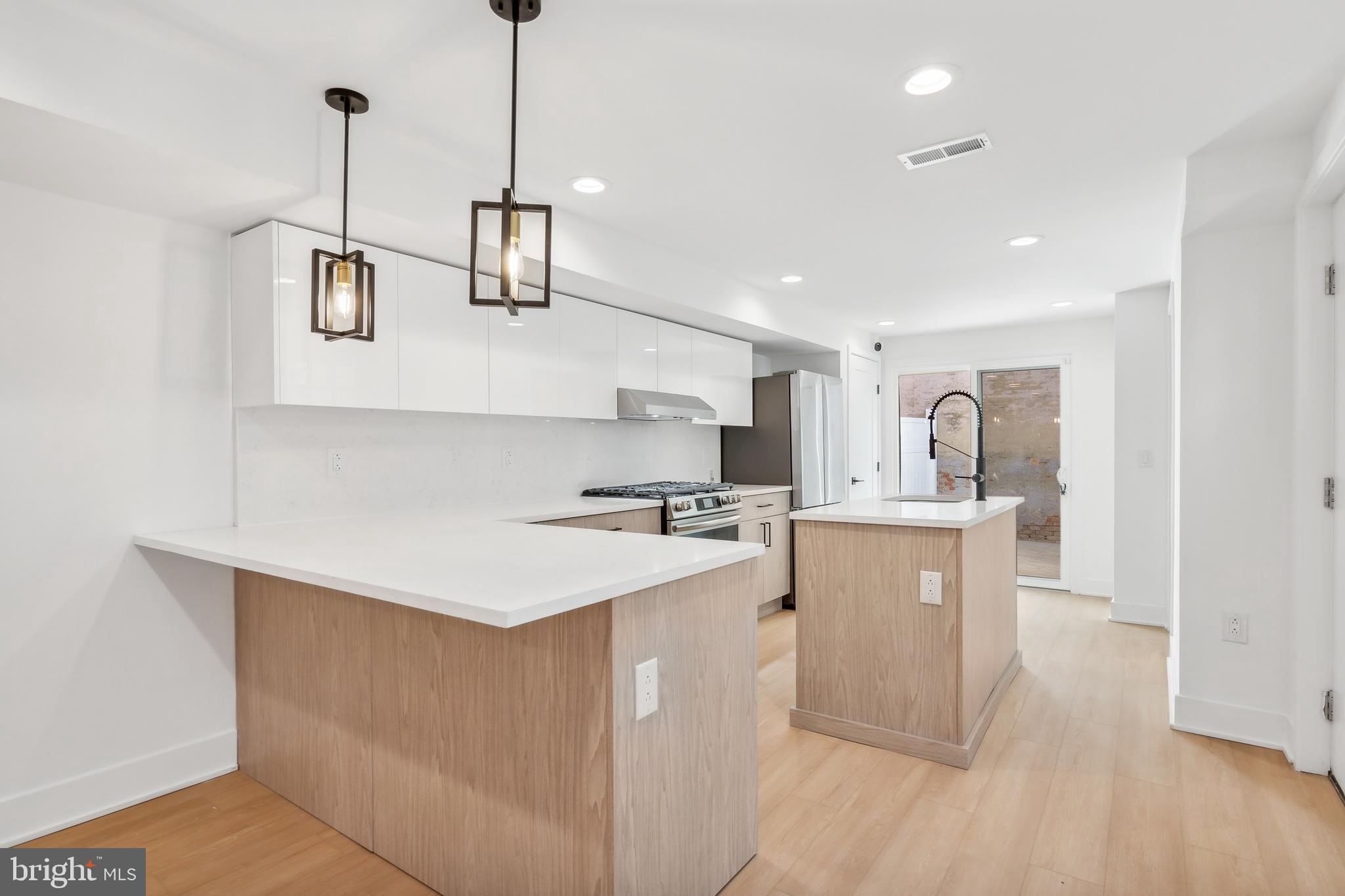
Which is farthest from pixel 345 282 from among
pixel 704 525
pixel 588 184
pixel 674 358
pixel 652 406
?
pixel 674 358

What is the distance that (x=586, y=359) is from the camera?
378 cm

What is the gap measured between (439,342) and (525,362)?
49cm

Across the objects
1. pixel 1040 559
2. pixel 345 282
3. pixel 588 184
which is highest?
pixel 588 184

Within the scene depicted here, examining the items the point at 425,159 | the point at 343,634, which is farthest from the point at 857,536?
the point at 425,159

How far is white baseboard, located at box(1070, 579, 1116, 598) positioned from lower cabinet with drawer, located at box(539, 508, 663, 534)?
3798 mm

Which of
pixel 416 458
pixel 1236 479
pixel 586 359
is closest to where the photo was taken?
pixel 1236 479

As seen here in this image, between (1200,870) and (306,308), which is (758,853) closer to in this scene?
(1200,870)

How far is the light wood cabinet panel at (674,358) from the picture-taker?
4332mm

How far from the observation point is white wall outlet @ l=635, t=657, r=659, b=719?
1.50 m

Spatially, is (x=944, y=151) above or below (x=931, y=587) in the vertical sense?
above

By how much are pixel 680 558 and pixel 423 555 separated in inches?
26.5

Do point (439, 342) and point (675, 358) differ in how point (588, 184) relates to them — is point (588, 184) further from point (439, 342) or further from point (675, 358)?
point (675, 358)

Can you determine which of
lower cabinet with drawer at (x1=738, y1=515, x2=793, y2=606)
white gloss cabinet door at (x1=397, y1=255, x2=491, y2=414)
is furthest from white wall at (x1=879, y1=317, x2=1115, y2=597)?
white gloss cabinet door at (x1=397, y1=255, x2=491, y2=414)

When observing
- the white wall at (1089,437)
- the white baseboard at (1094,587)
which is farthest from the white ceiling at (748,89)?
the white baseboard at (1094,587)
